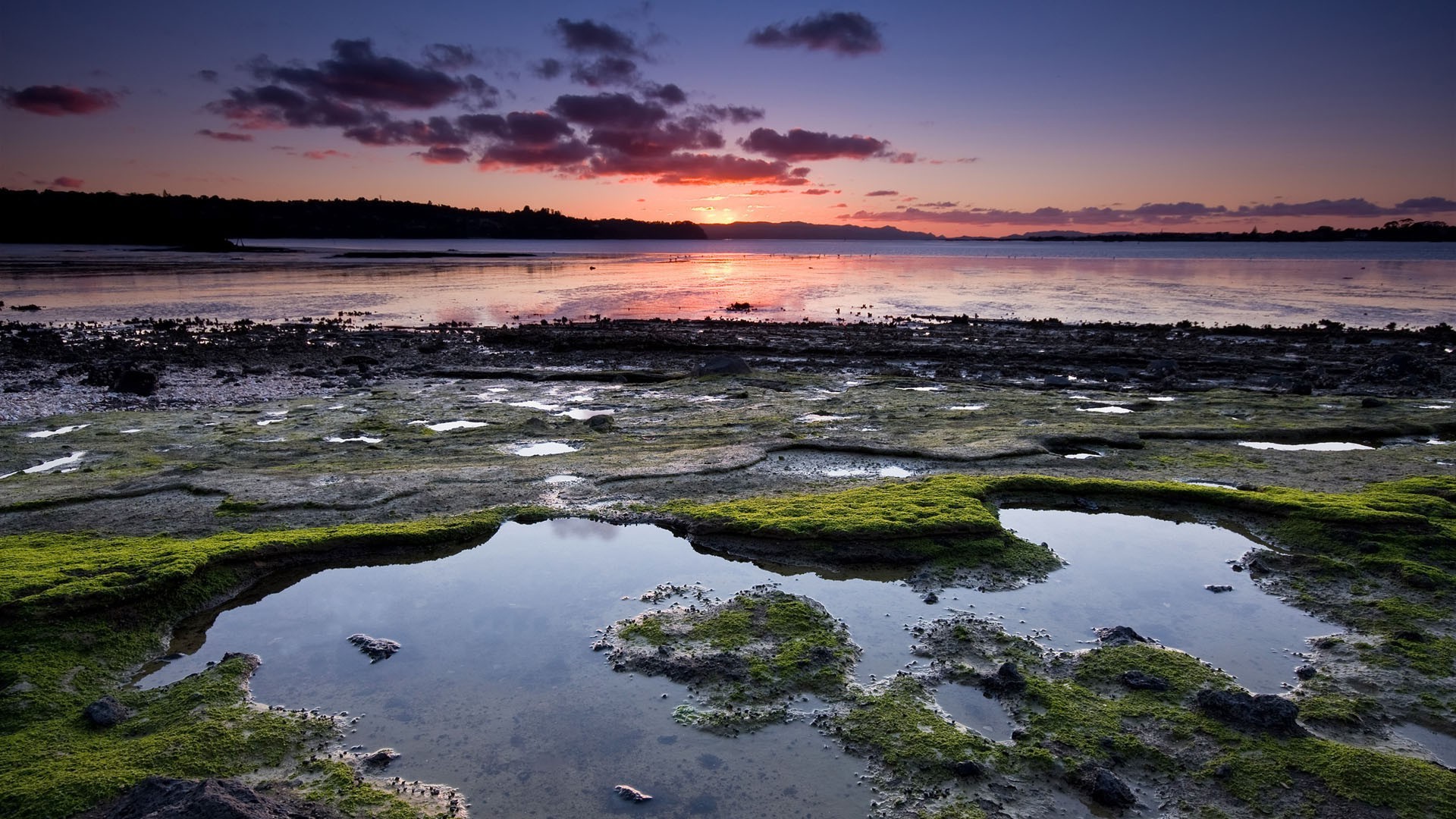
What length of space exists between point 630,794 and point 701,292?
5112 cm

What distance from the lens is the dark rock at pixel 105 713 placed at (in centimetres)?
538

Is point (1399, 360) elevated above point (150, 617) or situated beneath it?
elevated above

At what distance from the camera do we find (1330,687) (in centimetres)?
594

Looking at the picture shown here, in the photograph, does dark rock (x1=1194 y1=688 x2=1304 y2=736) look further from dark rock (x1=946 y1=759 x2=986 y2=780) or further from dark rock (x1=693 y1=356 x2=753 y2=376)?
dark rock (x1=693 y1=356 x2=753 y2=376)

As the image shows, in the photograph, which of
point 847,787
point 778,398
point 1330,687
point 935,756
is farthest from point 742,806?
point 778,398

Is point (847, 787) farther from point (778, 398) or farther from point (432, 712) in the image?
point (778, 398)

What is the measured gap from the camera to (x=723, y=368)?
808 inches

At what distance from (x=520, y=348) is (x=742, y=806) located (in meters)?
23.0

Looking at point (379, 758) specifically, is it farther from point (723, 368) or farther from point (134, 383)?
point (134, 383)

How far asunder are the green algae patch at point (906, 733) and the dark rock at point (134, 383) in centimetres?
1891

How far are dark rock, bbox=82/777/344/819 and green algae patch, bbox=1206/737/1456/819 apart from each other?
19.2 feet

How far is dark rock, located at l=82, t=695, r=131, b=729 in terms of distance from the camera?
538cm

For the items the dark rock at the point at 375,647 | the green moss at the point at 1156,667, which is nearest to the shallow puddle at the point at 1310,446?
the green moss at the point at 1156,667

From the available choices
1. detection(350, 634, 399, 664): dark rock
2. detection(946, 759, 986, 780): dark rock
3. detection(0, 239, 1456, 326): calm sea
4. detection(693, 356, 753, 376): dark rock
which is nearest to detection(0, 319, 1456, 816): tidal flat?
detection(946, 759, 986, 780): dark rock
